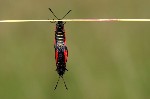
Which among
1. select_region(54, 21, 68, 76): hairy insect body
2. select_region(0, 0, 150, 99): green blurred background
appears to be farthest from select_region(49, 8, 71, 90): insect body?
select_region(0, 0, 150, 99): green blurred background

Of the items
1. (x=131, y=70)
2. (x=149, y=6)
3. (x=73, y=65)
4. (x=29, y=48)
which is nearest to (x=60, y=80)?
(x=73, y=65)

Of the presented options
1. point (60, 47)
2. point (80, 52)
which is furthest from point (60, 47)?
point (80, 52)

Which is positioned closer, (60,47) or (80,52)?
(60,47)

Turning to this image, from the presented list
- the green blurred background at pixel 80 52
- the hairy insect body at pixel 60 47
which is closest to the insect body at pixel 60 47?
the hairy insect body at pixel 60 47

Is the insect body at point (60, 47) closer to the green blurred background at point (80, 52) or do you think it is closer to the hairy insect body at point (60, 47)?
the hairy insect body at point (60, 47)

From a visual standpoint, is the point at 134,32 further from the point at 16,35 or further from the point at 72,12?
the point at 16,35

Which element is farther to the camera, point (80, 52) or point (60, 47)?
point (80, 52)

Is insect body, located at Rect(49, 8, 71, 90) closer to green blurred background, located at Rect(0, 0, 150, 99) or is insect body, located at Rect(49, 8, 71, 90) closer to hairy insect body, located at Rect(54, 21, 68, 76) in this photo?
hairy insect body, located at Rect(54, 21, 68, 76)

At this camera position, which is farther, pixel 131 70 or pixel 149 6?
pixel 149 6

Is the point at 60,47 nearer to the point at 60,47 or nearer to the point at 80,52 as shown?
the point at 60,47
